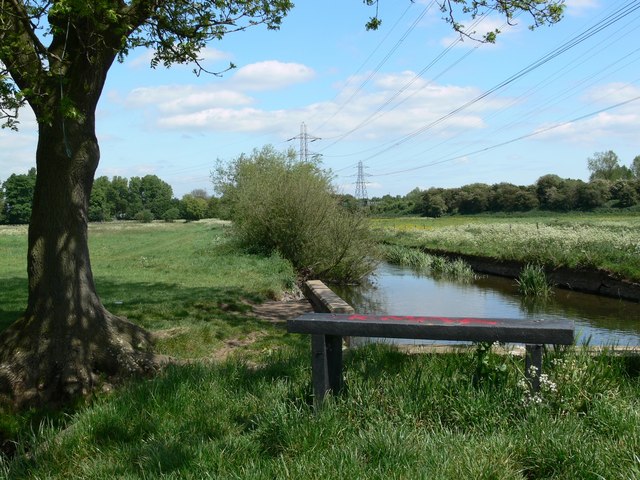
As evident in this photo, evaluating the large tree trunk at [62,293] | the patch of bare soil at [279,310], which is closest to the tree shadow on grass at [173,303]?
the patch of bare soil at [279,310]

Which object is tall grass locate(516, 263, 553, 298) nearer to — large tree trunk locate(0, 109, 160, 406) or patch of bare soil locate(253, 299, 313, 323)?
patch of bare soil locate(253, 299, 313, 323)

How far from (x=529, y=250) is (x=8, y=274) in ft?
66.4

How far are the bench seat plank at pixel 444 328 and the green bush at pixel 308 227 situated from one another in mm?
17643

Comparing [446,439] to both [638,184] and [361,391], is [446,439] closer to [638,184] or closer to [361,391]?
[361,391]

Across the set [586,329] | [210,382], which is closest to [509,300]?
[586,329]

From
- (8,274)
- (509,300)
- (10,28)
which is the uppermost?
(10,28)

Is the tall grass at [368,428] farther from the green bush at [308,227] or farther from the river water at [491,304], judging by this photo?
the green bush at [308,227]

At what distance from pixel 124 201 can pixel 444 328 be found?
5729 inches

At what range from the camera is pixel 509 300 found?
20.4 meters

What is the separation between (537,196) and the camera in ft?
257

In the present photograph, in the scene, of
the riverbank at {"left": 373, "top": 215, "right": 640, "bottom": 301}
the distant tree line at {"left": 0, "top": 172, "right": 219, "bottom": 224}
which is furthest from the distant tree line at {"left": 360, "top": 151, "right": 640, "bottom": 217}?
the distant tree line at {"left": 0, "top": 172, "right": 219, "bottom": 224}

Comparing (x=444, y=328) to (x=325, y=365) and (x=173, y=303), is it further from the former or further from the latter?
(x=173, y=303)

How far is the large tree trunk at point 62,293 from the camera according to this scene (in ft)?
20.3

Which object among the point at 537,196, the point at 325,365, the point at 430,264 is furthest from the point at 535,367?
the point at 537,196
